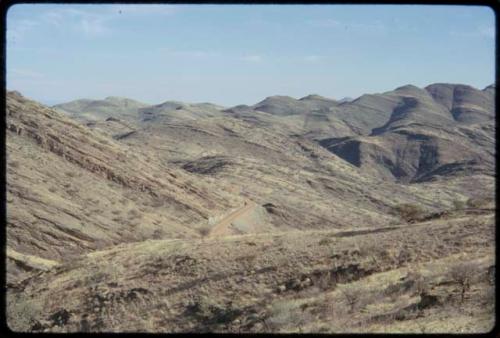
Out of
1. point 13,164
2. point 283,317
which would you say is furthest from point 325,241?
point 13,164

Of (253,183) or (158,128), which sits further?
(158,128)

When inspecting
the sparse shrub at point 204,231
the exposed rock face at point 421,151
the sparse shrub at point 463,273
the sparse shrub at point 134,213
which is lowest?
the exposed rock face at point 421,151

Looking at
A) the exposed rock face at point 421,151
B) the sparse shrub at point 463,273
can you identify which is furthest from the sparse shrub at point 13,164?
the exposed rock face at point 421,151

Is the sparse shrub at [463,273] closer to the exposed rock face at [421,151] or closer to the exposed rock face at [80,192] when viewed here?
the exposed rock face at [80,192]

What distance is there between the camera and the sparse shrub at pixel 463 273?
9398 mm

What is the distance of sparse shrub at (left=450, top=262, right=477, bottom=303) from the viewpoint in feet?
30.8

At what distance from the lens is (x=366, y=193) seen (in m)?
60.7

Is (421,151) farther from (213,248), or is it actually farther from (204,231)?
(213,248)

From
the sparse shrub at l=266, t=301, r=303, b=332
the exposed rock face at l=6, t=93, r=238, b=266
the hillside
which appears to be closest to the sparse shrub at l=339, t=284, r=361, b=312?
the hillside

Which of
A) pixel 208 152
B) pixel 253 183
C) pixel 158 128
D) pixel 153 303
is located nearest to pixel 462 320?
pixel 153 303

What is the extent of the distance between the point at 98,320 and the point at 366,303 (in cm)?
599

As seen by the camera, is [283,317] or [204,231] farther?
[204,231]

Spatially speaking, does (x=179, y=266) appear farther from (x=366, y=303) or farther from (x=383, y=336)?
(x=383, y=336)

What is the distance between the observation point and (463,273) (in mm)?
9656
